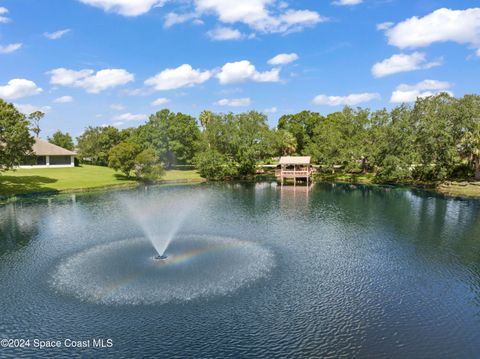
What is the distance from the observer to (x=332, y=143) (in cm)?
8894

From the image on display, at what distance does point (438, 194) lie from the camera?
6612 cm

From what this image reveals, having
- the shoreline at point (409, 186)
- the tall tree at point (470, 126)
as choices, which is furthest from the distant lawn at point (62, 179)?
the tall tree at point (470, 126)

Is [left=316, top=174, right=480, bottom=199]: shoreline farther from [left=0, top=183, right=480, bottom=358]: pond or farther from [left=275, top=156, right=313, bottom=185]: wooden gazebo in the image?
[left=0, top=183, right=480, bottom=358]: pond

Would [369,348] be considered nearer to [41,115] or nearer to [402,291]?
[402,291]

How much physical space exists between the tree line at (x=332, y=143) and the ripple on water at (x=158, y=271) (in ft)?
141

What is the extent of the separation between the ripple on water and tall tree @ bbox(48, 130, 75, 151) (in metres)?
105

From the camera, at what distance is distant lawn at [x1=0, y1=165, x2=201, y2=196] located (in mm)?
68062

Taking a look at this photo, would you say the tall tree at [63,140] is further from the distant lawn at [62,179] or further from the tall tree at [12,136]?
the tall tree at [12,136]

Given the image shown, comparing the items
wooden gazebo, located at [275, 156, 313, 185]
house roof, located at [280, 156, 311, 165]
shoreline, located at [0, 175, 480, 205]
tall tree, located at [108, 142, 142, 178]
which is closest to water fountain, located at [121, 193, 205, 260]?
shoreline, located at [0, 175, 480, 205]

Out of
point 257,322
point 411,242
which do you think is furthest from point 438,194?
point 257,322

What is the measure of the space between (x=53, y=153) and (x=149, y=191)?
40.4m

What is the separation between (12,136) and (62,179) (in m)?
19.7

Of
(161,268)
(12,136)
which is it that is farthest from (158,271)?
(12,136)

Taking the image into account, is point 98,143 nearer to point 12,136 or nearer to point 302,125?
point 12,136
